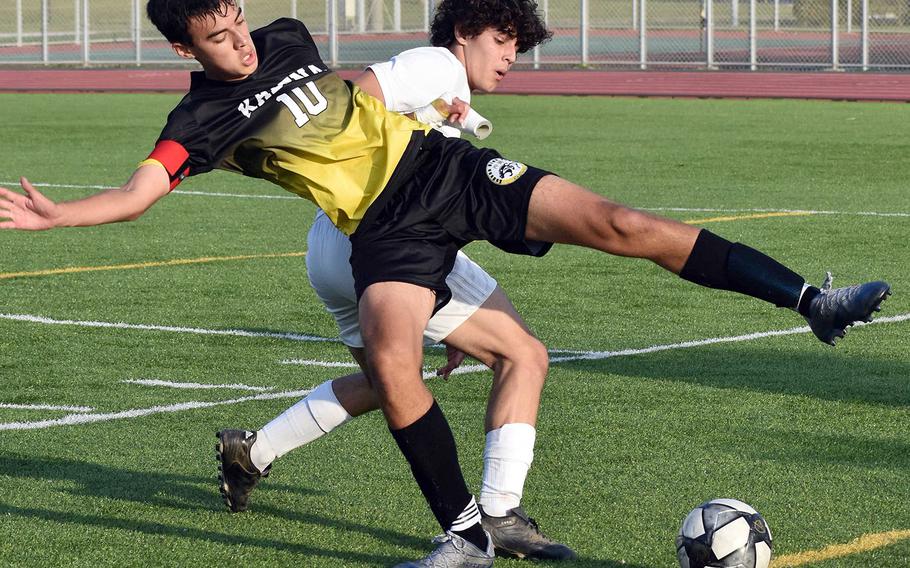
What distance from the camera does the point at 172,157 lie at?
197 inches

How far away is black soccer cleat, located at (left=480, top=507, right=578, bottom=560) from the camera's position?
199 inches

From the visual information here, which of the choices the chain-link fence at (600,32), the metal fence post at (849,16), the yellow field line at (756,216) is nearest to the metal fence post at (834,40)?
the chain-link fence at (600,32)

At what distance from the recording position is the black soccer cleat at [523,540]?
507 centimetres

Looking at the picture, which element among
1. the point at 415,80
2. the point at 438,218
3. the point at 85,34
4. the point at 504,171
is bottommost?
the point at 438,218

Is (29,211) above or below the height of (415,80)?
below

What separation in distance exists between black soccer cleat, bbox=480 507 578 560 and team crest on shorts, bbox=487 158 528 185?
1.02 meters

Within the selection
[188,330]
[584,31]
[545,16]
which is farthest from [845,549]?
[545,16]

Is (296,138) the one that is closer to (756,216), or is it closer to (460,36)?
(460,36)

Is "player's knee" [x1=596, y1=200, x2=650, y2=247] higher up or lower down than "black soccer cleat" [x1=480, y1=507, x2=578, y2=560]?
higher up

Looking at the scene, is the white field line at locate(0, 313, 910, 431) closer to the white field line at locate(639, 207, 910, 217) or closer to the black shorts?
the black shorts

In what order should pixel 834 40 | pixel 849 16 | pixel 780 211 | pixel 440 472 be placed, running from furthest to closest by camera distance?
pixel 849 16 < pixel 834 40 < pixel 780 211 < pixel 440 472

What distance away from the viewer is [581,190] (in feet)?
16.0

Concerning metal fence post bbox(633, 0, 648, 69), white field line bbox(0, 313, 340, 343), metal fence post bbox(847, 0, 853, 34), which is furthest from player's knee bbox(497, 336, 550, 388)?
metal fence post bbox(633, 0, 648, 69)

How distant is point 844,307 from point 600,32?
29.8m
